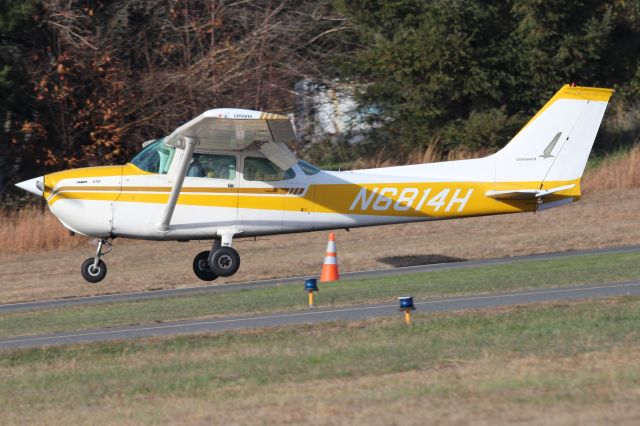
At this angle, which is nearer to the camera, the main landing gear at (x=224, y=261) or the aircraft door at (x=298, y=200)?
the main landing gear at (x=224, y=261)

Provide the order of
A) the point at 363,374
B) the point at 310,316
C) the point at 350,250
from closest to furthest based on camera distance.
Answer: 1. the point at 363,374
2. the point at 310,316
3. the point at 350,250

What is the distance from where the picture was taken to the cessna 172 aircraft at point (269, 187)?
635 inches

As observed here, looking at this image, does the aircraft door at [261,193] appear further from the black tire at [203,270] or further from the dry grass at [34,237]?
the dry grass at [34,237]

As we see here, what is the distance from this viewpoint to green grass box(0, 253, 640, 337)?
1453 centimetres

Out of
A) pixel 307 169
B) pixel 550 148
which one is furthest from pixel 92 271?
pixel 550 148

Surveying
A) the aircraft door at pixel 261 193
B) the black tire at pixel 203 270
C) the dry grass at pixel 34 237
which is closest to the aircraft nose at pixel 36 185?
the black tire at pixel 203 270

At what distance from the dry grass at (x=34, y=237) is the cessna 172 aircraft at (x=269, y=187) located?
8451 mm

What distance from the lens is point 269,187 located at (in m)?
16.6

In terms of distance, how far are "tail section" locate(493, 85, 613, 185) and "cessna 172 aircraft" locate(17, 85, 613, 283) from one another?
0.05 feet

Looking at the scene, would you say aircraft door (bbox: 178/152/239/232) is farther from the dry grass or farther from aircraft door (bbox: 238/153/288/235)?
the dry grass

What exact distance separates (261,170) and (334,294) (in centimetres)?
226

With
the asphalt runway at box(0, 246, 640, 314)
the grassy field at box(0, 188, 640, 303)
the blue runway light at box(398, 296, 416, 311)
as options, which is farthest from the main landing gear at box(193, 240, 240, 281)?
the blue runway light at box(398, 296, 416, 311)

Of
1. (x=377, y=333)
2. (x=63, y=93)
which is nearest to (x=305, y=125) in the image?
(x=63, y=93)

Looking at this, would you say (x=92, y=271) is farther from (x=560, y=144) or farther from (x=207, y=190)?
(x=560, y=144)
